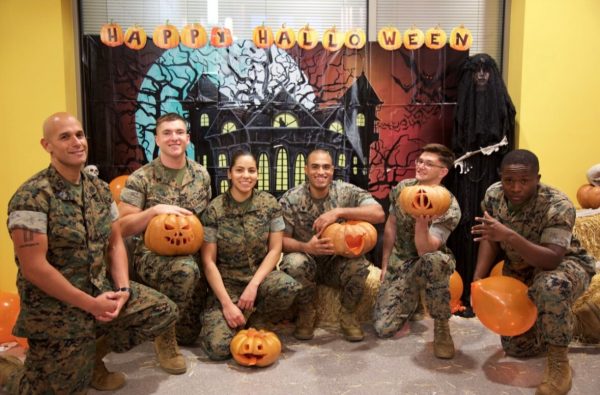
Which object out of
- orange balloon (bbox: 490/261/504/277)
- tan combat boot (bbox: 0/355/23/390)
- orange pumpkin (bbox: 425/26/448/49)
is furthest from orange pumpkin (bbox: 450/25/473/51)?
tan combat boot (bbox: 0/355/23/390)

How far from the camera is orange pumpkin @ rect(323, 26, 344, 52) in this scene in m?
5.01

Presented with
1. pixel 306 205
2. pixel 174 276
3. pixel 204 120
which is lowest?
pixel 174 276

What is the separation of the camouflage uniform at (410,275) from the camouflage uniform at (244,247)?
78 centimetres

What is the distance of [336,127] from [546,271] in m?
2.53

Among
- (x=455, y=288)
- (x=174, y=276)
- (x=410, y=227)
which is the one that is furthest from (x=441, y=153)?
(x=174, y=276)

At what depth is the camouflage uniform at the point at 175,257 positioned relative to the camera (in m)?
3.45

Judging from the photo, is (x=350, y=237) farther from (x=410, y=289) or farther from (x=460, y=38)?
(x=460, y=38)

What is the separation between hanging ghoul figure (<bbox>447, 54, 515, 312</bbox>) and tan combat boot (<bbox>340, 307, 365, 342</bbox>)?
1346 mm

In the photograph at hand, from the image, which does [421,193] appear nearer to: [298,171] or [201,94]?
[298,171]

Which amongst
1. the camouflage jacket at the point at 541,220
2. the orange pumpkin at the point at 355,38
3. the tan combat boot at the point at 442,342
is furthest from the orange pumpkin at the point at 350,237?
the orange pumpkin at the point at 355,38

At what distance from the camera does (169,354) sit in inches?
131

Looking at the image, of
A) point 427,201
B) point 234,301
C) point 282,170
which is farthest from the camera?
point 282,170

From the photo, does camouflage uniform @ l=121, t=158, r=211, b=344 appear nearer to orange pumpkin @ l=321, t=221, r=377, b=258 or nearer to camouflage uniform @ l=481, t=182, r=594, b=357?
orange pumpkin @ l=321, t=221, r=377, b=258

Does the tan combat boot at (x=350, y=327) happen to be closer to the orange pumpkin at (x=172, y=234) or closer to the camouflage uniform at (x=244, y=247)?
the camouflage uniform at (x=244, y=247)
